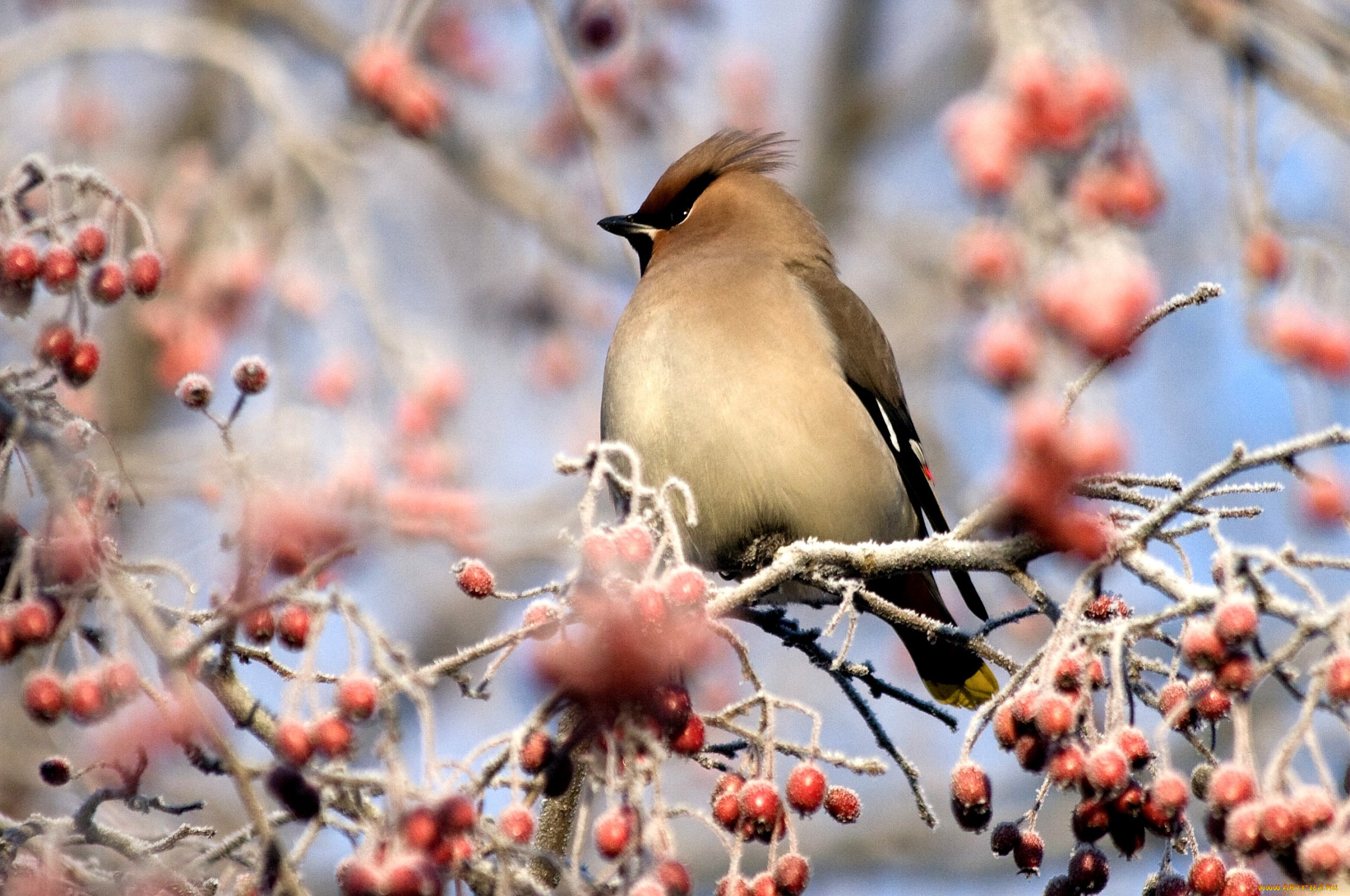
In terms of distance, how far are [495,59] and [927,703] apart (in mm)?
5702

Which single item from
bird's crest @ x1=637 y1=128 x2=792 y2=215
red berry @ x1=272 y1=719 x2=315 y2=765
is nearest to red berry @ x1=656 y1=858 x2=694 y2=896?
red berry @ x1=272 y1=719 x2=315 y2=765

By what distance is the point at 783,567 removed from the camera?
2641 mm

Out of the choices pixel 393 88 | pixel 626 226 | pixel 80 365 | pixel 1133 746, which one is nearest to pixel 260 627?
pixel 80 365

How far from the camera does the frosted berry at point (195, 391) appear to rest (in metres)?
2.18

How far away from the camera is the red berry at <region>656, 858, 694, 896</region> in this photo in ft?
6.22

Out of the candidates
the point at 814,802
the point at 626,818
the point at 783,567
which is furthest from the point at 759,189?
the point at 626,818

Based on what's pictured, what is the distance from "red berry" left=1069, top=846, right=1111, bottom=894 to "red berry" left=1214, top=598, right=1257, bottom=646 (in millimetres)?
514

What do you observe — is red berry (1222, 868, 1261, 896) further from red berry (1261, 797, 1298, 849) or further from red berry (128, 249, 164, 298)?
red berry (128, 249, 164, 298)

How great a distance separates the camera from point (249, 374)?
2221mm

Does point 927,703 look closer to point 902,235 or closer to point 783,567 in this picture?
point 783,567

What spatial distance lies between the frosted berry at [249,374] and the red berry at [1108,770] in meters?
1.21

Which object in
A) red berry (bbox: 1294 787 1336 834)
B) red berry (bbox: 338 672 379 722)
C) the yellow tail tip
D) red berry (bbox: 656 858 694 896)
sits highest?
the yellow tail tip

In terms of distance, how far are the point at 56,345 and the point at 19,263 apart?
0.47ft

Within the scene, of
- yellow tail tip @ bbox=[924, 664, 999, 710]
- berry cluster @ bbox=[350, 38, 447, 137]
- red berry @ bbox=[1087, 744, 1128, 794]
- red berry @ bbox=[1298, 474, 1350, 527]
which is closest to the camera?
red berry @ bbox=[1087, 744, 1128, 794]
